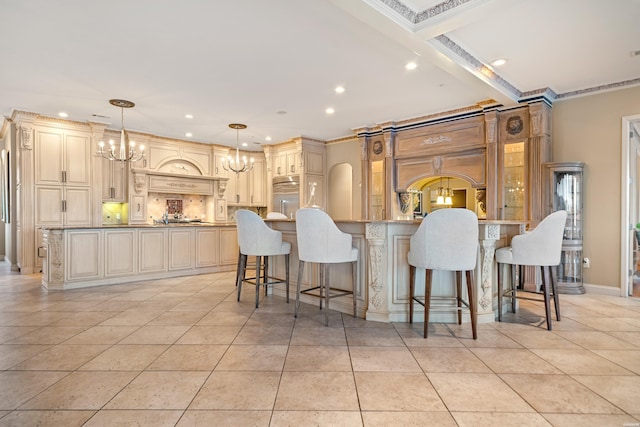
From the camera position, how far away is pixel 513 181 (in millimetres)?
5125

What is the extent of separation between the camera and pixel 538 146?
15.6 feet

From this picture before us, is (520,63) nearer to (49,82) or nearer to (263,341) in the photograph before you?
(263,341)

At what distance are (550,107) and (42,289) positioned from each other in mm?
7637

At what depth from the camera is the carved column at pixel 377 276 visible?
10.6 feet

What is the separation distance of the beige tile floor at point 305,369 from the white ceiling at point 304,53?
266 cm

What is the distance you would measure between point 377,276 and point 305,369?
4.20 feet

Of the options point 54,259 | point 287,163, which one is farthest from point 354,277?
point 287,163

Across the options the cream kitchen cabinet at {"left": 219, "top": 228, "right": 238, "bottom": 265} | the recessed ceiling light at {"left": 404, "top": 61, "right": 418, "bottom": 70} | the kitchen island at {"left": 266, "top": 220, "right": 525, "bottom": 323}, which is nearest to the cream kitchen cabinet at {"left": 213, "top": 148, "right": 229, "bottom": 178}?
the cream kitchen cabinet at {"left": 219, "top": 228, "right": 238, "bottom": 265}

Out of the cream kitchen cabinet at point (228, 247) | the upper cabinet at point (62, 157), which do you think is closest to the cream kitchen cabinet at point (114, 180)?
the upper cabinet at point (62, 157)

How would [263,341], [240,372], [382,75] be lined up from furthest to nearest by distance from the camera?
[382,75] < [263,341] < [240,372]

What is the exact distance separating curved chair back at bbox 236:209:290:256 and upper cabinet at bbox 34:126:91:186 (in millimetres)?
4412

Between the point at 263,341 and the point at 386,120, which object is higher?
the point at 386,120

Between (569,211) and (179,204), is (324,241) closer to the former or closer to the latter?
(569,211)

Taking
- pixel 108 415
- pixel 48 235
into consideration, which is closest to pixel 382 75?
pixel 108 415
